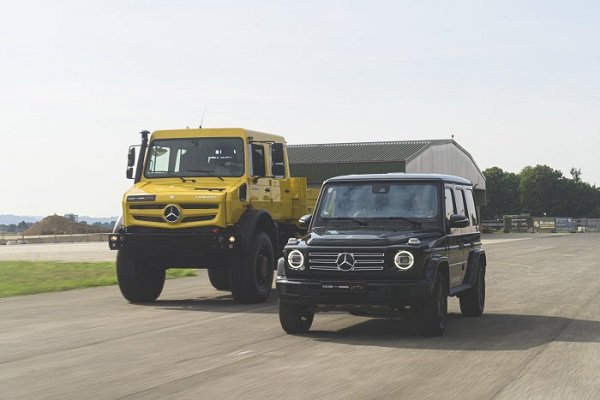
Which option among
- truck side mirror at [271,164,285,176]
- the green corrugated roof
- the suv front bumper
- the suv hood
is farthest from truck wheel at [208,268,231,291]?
the green corrugated roof

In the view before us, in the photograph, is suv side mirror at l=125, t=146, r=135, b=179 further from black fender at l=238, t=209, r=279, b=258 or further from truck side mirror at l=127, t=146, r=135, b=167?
black fender at l=238, t=209, r=279, b=258

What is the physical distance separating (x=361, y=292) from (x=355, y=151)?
63.8 meters

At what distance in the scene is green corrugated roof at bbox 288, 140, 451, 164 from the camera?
70.6 metres

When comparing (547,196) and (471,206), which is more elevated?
(547,196)

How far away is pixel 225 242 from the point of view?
584 inches

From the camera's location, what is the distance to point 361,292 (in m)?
10.2

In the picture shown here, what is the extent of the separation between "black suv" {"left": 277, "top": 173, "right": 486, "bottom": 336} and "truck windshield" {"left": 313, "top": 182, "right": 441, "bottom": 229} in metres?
0.01

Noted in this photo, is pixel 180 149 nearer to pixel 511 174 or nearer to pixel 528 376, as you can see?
pixel 528 376

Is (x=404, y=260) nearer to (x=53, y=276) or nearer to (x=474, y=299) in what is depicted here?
(x=474, y=299)

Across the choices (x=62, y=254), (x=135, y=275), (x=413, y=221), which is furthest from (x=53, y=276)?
(x=62, y=254)

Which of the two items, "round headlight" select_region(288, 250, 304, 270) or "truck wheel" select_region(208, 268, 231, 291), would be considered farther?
"truck wheel" select_region(208, 268, 231, 291)

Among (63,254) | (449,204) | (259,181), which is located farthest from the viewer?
(63,254)

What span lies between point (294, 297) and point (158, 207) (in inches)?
205

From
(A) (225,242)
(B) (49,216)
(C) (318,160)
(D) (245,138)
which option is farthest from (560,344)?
(B) (49,216)
